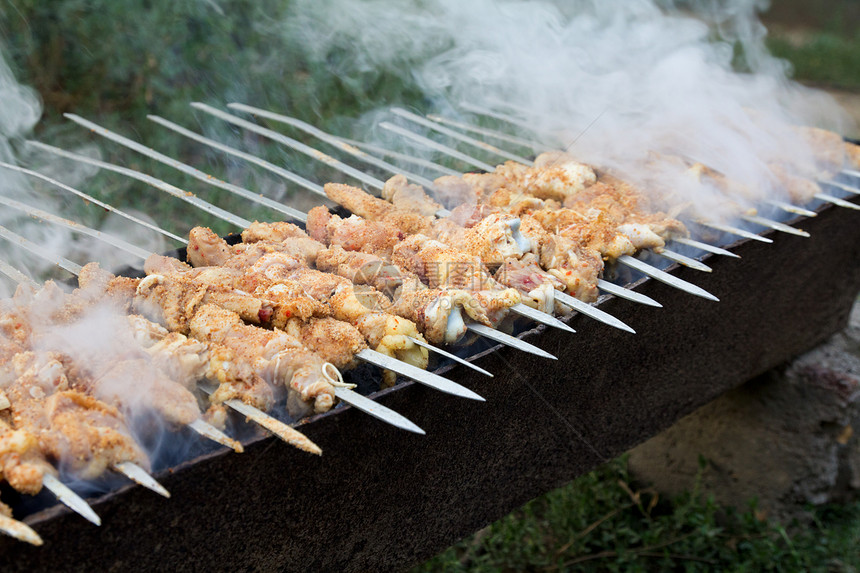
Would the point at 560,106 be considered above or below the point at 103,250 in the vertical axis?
above

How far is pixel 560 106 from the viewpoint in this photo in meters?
4.82

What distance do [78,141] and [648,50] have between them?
218 inches

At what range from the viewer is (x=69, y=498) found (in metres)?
1.57

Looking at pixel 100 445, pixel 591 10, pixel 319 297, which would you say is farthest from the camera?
pixel 591 10

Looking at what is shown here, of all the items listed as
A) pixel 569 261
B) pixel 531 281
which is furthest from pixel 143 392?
pixel 569 261

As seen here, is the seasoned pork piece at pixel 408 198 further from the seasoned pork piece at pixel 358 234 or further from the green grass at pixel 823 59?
the green grass at pixel 823 59

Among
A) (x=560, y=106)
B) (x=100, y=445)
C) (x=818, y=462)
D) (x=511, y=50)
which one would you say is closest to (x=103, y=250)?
(x=100, y=445)

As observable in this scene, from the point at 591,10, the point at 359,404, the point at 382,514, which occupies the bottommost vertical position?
the point at 382,514

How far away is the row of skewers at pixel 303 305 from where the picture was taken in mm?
1819

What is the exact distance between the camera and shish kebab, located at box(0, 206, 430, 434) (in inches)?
73.7

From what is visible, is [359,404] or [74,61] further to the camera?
[74,61]

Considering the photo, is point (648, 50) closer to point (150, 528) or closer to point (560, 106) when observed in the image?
point (560, 106)

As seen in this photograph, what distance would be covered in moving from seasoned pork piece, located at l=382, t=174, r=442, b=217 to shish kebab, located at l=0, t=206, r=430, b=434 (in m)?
1.12

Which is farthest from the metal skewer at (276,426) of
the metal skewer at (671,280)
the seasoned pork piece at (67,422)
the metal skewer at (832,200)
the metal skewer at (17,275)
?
the metal skewer at (832,200)
